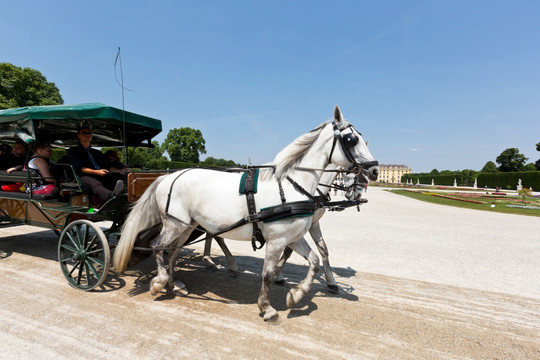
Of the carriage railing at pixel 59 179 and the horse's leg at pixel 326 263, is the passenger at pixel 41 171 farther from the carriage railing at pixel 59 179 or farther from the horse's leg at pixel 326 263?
the horse's leg at pixel 326 263

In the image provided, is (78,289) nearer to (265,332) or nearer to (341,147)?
(265,332)

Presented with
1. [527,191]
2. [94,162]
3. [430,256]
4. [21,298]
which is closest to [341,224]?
[430,256]

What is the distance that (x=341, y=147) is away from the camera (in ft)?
10.1

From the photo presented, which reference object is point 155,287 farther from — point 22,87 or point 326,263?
point 22,87

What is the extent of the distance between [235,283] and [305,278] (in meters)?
1.32

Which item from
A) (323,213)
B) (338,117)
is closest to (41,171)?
(323,213)

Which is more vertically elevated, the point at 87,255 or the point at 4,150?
the point at 4,150

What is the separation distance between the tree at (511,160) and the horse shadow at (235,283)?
8123cm

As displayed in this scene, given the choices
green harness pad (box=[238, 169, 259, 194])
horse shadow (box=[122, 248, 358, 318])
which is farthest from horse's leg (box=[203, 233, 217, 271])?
green harness pad (box=[238, 169, 259, 194])

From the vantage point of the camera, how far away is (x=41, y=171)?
427 centimetres

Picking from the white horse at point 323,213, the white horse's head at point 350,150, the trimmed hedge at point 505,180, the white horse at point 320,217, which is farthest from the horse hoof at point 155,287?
the trimmed hedge at point 505,180

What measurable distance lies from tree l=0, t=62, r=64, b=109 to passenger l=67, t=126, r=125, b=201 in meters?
27.2

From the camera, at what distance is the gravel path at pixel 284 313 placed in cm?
244

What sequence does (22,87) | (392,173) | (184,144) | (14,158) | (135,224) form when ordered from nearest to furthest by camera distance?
1. (135,224)
2. (14,158)
3. (22,87)
4. (184,144)
5. (392,173)
